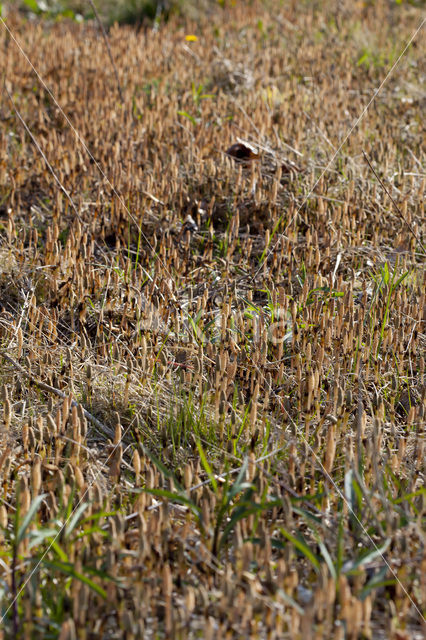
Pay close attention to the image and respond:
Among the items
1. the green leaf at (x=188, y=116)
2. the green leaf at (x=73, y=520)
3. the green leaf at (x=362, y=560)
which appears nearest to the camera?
the green leaf at (x=362, y=560)

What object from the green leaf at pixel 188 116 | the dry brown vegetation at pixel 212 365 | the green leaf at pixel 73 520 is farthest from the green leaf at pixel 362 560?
the green leaf at pixel 188 116

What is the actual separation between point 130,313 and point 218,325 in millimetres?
374

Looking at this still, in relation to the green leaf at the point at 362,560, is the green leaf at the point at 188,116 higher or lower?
higher

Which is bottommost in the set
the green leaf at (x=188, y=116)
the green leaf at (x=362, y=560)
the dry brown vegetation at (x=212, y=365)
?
the dry brown vegetation at (x=212, y=365)

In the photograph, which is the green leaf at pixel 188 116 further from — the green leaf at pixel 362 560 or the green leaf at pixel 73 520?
the green leaf at pixel 362 560

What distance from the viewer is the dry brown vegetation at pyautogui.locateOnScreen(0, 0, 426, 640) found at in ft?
5.28

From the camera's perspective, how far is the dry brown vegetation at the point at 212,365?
161 cm

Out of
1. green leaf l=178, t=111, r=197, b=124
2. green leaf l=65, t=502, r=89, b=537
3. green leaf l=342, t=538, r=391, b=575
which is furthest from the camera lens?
green leaf l=178, t=111, r=197, b=124

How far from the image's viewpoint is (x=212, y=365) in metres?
2.60

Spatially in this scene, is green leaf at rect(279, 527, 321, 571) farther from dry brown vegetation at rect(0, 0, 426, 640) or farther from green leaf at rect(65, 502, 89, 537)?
green leaf at rect(65, 502, 89, 537)

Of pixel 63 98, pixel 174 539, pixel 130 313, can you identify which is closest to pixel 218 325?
pixel 130 313

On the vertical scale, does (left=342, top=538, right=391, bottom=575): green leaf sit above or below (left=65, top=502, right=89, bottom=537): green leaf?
above

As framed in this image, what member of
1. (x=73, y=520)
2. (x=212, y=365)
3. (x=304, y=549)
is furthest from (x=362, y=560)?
(x=212, y=365)

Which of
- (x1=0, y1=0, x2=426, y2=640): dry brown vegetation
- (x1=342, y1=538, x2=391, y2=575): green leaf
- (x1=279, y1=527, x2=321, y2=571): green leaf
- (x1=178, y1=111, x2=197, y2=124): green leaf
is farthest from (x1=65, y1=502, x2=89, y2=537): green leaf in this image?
(x1=178, y1=111, x2=197, y2=124): green leaf
